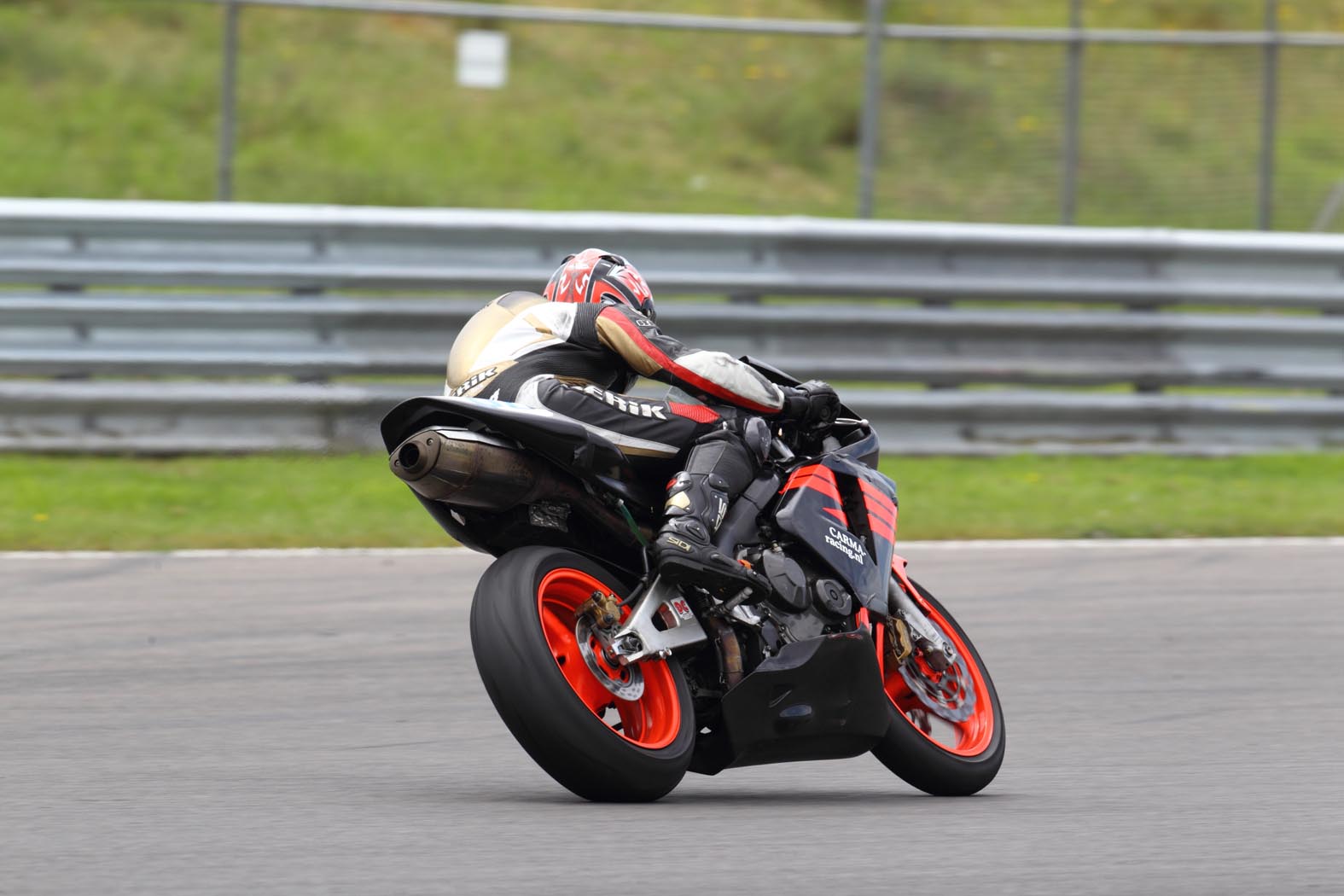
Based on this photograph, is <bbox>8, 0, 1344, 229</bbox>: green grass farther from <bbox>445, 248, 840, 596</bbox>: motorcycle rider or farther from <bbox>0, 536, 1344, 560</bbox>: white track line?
<bbox>445, 248, 840, 596</bbox>: motorcycle rider

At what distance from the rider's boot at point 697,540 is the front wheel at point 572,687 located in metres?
0.18

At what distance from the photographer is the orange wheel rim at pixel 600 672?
466 cm

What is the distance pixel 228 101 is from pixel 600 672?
875 cm

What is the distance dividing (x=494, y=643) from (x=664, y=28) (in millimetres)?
9266

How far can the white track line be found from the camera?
29.0ft

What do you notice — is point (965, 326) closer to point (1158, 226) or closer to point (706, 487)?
point (1158, 226)

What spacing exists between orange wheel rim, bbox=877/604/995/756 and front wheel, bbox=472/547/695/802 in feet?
2.85

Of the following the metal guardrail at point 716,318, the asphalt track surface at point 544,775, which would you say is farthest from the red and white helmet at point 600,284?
the metal guardrail at point 716,318

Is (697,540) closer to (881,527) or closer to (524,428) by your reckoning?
(524,428)

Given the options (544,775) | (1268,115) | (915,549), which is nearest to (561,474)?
(544,775)

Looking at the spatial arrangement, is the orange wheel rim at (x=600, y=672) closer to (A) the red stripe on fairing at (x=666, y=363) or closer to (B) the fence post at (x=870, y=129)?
(A) the red stripe on fairing at (x=666, y=363)

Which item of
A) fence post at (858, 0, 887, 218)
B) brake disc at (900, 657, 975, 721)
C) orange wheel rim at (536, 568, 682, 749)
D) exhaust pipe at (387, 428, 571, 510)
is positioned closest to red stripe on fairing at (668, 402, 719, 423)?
exhaust pipe at (387, 428, 571, 510)

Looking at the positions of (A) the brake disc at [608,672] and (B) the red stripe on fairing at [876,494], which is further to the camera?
(B) the red stripe on fairing at [876,494]

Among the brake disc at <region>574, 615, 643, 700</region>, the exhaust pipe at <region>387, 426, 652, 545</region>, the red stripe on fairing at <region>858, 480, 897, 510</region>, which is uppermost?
the exhaust pipe at <region>387, 426, 652, 545</region>
